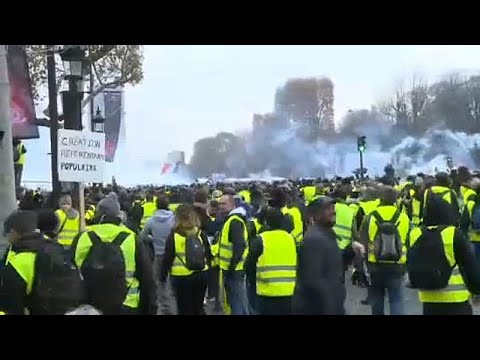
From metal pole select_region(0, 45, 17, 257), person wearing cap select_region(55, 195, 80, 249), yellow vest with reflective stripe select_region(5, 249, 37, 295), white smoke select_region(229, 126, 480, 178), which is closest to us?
yellow vest with reflective stripe select_region(5, 249, 37, 295)

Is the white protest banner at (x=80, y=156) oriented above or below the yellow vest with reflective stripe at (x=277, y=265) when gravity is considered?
above

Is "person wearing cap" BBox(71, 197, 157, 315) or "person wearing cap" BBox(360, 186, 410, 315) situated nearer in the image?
"person wearing cap" BBox(71, 197, 157, 315)

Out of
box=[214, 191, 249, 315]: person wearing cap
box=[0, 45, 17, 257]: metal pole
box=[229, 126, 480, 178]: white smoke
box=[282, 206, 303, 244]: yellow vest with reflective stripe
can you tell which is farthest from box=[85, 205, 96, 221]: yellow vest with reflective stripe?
box=[229, 126, 480, 178]: white smoke

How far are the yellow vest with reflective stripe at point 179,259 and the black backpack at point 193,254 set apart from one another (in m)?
0.04

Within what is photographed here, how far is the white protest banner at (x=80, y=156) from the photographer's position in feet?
28.3

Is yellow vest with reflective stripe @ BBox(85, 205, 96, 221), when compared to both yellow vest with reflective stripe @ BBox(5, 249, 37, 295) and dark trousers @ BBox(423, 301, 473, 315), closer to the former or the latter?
yellow vest with reflective stripe @ BBox(5, 249, 37, 295)

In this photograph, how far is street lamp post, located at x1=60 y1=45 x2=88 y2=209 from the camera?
404 inches

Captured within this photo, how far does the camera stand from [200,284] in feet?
29.0

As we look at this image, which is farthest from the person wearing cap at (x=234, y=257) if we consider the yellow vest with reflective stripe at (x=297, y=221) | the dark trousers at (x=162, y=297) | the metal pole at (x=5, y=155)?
the metal pole at (x=5, y=155)

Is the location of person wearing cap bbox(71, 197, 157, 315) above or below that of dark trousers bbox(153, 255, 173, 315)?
above

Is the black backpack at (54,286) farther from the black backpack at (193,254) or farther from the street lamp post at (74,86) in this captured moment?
the street lamp post at (74,86)

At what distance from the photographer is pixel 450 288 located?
20.9 ft

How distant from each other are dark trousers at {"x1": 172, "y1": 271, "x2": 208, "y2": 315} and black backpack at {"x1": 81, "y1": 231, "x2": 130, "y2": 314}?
8.63 feet
